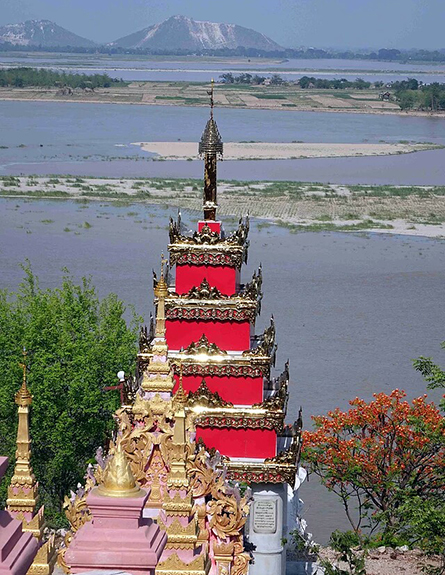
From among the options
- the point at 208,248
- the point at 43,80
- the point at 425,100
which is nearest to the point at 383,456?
the point at 208,248

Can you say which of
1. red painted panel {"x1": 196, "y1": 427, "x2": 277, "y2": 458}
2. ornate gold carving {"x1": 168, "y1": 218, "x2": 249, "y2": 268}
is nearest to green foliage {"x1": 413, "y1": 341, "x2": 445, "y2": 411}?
red painted panel {"x1": 196, "y1": 427, "x2": 277, "y2": 458}

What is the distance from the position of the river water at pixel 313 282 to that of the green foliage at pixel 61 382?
4751 millimetres

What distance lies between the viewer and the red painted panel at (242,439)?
1986cm

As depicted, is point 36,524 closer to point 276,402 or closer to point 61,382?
point 276,402

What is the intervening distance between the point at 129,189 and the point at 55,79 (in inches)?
4128

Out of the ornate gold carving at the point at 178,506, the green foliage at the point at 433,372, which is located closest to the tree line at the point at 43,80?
the green foliage at the point at 433,372

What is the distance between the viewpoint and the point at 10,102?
156250 millimetres

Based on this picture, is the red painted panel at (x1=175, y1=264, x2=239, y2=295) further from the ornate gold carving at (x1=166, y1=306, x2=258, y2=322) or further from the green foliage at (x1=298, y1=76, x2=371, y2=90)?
the green foliage at (x1=298, y1=76, x2=371, y2=90)

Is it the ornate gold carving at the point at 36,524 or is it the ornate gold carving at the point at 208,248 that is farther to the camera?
the ornate gold carving at the point at 208,248

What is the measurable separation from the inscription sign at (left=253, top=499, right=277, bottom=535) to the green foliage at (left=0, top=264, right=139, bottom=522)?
527 cm

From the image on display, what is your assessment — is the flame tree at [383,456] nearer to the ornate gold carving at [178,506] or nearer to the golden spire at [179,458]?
the golden spire at [179,458]

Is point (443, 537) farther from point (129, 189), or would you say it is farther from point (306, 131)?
point (306, 131)

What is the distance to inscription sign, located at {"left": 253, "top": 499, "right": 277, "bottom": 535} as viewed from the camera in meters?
19.7

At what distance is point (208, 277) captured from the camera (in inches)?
821
